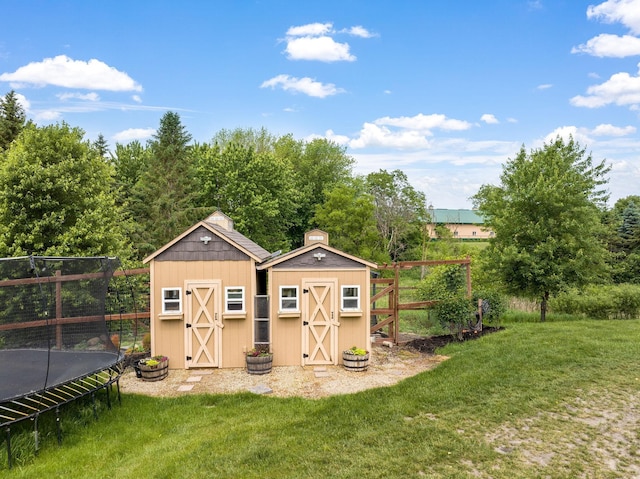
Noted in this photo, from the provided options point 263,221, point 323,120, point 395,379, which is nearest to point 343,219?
point 263,221

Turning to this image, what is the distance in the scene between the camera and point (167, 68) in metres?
17.9

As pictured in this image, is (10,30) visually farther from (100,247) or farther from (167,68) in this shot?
(100,247)

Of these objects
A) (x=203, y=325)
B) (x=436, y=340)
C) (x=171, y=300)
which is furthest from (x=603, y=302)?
(x=171, y=300)

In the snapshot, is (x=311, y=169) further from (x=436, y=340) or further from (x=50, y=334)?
(x=50, y=334)

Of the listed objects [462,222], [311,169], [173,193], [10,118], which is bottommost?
[462,222]

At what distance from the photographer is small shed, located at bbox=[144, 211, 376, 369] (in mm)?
9078

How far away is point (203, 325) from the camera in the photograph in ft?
29.8

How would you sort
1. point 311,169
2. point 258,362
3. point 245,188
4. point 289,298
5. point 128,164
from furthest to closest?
point 311,169 < point 128,164 < point 245,188 < point 289,298 < point 258,362

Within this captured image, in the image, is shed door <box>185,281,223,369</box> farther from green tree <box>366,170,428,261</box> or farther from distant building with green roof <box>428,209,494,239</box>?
distant building with green roof <box>428,209,494,239</box>

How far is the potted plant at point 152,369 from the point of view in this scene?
8312 mm

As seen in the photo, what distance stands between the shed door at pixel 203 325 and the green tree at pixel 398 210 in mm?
21529

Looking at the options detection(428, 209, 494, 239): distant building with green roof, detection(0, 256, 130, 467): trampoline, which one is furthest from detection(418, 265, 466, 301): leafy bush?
detection(428, 209, 494, 239): distant building with green roof

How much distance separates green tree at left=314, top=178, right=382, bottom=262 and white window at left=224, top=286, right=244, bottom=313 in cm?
1518

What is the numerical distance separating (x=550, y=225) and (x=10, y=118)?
2627cm
